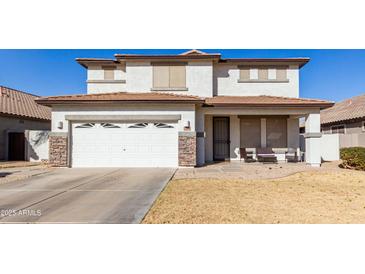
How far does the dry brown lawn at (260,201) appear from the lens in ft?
15.4

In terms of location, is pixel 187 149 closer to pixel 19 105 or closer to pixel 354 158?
pixel 354 158

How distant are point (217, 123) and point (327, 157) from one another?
316 inches

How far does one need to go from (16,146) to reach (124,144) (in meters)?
10.3

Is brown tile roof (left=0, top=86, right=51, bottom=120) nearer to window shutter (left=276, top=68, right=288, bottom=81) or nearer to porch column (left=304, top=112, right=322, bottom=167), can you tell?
window shutter (left=276, top=68, right=288, bottom=81)

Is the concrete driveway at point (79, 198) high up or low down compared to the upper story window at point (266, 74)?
down

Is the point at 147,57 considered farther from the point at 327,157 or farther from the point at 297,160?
the point at 327,157

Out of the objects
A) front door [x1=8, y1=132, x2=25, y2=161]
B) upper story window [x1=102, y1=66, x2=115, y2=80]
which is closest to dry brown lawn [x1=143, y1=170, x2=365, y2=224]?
upper story window [x1=102, y1=66, x2=115, y2=80]

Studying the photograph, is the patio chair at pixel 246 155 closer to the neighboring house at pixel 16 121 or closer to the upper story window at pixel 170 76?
the upper story window at pixel 170 76

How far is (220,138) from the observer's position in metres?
14.5

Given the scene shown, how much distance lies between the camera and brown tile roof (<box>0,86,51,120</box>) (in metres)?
17.4

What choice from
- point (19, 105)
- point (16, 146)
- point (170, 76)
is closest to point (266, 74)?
point (170, 76)

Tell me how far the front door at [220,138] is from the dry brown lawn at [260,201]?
5.91m

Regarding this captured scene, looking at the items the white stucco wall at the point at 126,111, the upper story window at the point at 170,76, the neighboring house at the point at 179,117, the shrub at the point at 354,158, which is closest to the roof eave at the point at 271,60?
the neighboring house at the point at 179,117

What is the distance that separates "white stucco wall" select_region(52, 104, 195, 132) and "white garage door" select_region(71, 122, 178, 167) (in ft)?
2.00
